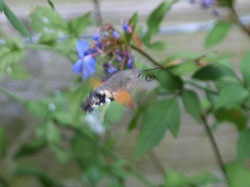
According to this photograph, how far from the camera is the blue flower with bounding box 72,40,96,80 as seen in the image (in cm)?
64

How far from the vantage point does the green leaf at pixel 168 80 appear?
66 cm

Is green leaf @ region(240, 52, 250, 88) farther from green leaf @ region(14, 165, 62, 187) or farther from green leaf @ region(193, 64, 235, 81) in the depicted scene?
green leaf @ region(14, 165, 62, 187)

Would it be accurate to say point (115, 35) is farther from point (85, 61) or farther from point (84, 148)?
point (84, 148)

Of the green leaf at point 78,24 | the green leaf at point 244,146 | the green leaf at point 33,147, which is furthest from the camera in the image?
the green leaf at point 33,147

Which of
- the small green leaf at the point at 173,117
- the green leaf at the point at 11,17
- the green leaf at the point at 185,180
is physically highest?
the green leaf at the point at 11,17

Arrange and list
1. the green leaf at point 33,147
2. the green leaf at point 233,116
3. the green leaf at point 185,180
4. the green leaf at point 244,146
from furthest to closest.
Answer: the green leaf at point 33,147 → the green leaf at point 185,180 → the green leaf at point 233,116 → the green leaf at point 244,146

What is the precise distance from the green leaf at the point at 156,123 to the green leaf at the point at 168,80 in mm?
37

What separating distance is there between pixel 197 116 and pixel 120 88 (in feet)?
0.88

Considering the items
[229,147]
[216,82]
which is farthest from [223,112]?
[229,147]

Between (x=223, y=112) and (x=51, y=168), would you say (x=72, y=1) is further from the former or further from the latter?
(x=223, y=112)

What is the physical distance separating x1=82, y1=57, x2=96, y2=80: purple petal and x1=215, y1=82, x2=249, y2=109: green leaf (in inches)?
7.4

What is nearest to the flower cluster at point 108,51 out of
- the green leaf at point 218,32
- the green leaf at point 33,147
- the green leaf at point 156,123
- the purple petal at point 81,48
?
the purple petal at point 81,48

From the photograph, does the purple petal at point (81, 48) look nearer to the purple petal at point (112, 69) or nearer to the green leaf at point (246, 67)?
the purple petal at point (112, 69)

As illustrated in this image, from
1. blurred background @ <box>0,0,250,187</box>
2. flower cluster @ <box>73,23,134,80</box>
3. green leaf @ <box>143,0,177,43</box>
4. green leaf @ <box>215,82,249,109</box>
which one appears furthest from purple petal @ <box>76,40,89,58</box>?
blurred background @ <box>0,0,250,187</box>
